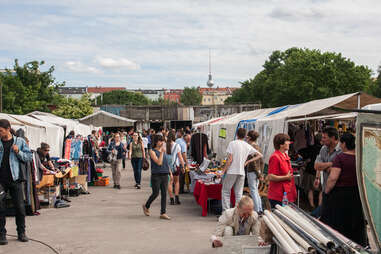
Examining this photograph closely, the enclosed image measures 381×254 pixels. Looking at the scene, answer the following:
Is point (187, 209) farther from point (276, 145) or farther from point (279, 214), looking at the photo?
point (279, 214)

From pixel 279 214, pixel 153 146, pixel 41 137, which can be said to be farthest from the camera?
pixel 41 137

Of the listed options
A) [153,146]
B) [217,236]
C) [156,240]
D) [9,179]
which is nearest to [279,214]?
[217,236]

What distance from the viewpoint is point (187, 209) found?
1038cm

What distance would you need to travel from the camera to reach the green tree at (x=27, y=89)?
41.9 m

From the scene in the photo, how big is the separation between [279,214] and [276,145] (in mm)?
2253

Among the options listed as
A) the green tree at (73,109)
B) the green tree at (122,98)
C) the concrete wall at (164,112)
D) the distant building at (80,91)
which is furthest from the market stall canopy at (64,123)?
the distant building at (80,91)

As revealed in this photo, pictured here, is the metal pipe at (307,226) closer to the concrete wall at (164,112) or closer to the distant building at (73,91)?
the concrete wall at (164,112)

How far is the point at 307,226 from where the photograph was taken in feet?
12.1

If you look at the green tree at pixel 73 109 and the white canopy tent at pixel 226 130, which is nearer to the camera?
the white canopy tent at pixel 226 130

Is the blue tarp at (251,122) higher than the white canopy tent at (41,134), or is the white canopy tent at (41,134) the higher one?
the blue tarp at (251,122)

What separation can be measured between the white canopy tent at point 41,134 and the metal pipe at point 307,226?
11.8 metres

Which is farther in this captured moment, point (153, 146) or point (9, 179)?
point (153, 146)

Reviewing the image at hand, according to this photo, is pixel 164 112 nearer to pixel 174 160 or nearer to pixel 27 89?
pixel 27 89

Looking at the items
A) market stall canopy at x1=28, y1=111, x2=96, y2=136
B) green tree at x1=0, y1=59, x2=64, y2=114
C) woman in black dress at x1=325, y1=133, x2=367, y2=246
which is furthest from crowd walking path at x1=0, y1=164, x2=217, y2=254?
green tree at x1=0, y1=59, x2=64, y2=114
